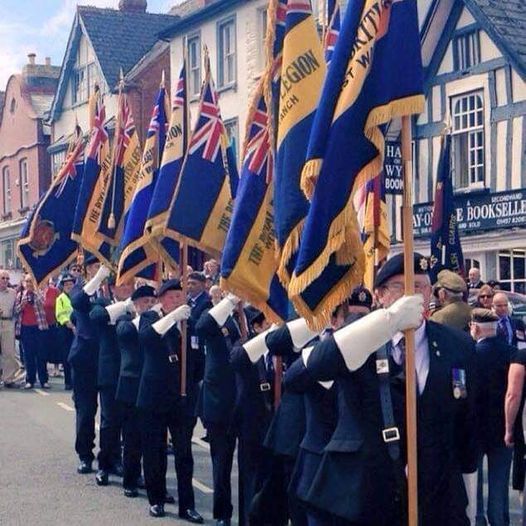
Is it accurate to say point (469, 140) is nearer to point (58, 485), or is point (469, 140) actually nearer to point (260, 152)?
point (58, 485)

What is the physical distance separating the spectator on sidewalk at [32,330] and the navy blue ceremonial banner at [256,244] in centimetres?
1164

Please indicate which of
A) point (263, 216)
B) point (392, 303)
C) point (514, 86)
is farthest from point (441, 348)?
point (514, 86)

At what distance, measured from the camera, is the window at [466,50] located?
829 inches

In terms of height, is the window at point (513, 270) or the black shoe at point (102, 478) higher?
the window at point (513, 270)

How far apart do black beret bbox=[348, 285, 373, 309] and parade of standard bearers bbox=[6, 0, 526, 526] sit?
12mm

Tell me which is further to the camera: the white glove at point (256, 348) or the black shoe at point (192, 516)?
→ the black shoe at point (192, 516)

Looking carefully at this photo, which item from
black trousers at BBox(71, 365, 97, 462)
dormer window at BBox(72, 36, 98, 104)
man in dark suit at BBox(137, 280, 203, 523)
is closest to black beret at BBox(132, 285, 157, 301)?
man in dark suit at BBox(137, 280, 203, 523)

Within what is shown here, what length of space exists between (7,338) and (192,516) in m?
11.0

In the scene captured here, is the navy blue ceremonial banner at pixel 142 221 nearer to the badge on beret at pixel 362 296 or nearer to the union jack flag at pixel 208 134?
the union jack flag at pixel 208 134

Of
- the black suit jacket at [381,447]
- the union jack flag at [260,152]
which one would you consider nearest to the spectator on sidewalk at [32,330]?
the union jack flag at [260,152]

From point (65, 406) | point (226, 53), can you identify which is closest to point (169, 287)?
point (65, 406)

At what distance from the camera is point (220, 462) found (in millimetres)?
8422

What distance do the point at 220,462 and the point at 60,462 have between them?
3.52 metres

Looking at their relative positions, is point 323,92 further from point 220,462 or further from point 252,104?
point 220,462
